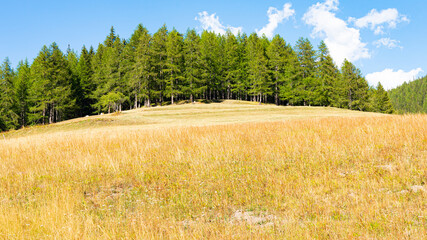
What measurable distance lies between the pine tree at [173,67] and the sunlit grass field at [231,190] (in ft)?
141

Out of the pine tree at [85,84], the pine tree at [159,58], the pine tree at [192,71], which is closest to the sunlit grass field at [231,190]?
the pine tree at [192,71]

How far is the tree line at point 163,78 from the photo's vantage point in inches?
1949

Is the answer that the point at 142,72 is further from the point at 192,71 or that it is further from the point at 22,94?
the point at 22,94

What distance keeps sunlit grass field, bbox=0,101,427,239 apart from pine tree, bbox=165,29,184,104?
43.0 metres

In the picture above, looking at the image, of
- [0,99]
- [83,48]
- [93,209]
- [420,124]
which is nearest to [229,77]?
[83,48]

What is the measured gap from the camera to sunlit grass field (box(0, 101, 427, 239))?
3.55 metres

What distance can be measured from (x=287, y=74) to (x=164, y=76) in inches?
1137

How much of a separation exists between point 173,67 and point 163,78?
19.1ft

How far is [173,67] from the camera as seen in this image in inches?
2016

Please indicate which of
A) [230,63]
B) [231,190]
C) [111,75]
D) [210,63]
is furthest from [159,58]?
[231,190]

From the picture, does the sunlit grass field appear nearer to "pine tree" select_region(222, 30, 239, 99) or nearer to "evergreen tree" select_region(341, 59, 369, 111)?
"evergreen tree" select_region(341, 59, 369, 111)

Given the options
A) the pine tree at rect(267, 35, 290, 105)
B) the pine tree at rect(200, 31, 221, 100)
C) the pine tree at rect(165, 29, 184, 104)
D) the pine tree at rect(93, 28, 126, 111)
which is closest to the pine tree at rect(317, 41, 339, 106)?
the pine tree at rect(267, 35, 290, 105)

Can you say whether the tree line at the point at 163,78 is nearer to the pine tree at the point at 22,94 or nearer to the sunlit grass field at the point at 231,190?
the pine tree at the point at 22,94

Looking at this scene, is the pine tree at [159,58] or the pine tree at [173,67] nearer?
the pine tree at [173,67]
